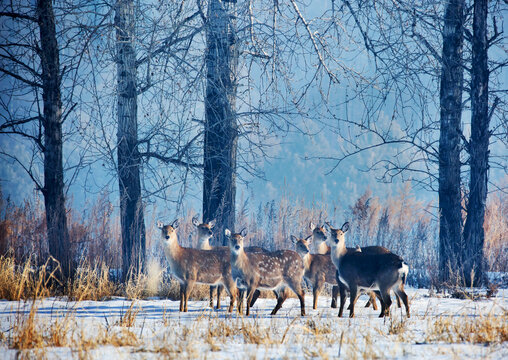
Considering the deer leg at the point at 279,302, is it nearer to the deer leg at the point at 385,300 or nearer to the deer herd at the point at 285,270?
the deer herd at the point at 285,270

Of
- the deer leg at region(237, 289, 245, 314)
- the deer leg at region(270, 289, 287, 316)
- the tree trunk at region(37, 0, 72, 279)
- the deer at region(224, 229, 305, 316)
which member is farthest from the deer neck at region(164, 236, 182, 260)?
the tree trunk at region(37, 0, 72, 279)

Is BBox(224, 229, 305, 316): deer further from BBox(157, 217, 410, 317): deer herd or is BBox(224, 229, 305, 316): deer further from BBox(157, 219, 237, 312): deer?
BBox(157, 219, 237, 312): deer

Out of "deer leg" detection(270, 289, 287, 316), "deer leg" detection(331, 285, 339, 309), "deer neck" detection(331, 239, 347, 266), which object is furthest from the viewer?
"deer leg" detection(331, 285, 339, 309)

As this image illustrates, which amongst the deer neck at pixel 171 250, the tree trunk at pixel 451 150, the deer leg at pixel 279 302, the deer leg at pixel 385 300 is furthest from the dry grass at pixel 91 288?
the tree trunk at pixel 451 150

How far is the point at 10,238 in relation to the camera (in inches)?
463

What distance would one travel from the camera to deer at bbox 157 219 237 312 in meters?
8.33

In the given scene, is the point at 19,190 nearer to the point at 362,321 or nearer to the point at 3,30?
the point at 3,30

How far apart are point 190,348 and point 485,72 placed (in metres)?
10.4

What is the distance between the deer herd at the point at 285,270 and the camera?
7.39m

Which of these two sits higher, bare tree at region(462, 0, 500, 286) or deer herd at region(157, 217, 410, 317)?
bare tree at region(462, 0, 500, 286)

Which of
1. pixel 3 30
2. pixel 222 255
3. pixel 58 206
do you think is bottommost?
pixel 222 255

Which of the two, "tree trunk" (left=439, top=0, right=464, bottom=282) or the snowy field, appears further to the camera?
"tree trunk" (left=439, top=0, right=464, bottom=282)

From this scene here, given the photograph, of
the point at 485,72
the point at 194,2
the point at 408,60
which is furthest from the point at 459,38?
the point at 194,2

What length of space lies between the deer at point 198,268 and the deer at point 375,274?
1.82m
